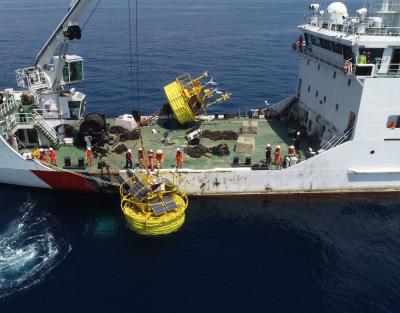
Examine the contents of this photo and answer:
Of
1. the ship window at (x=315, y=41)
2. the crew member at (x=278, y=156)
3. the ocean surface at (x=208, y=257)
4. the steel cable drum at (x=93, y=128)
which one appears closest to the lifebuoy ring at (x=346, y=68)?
the ship window at (x=315, y=41)

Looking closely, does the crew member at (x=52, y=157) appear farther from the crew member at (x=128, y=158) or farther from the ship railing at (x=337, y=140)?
the ship railing at (x=337, y=140)

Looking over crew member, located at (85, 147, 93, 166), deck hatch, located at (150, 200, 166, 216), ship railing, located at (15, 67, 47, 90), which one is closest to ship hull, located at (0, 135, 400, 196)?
crew member, located at (85, 147, 93, 166)

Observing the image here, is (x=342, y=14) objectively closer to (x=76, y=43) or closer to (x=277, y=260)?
(x=277, y=260)

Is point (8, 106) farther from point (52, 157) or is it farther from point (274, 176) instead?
point (274, 176)

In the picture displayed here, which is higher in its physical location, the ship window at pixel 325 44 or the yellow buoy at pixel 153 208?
the ship window at pixel 325 44

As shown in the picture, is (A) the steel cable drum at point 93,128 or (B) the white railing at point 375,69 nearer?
(B) the white railing at point 375,69
